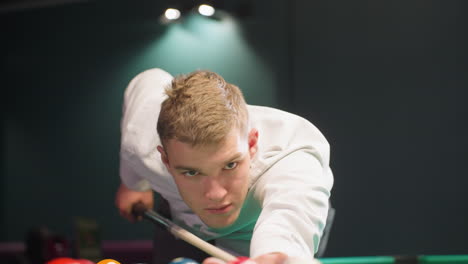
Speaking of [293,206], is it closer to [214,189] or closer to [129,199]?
[214,189]

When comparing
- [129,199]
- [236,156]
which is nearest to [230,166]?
[236,156]

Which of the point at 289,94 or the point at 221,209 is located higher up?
the point at 221,209

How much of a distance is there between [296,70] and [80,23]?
2.10 meters

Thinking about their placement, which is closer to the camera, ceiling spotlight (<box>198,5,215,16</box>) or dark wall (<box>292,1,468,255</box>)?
dark wall (<box>292,1,468,255</box>)

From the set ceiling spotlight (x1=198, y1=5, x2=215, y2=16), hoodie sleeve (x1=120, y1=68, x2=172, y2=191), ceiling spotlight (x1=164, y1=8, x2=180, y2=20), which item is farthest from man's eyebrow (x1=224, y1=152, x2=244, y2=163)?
ceiling spotlight (x1=164, y1=8, x2=180, y2=20)

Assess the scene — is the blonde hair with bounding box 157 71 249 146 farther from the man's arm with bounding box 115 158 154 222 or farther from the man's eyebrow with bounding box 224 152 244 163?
the man's arm with bounding box 115 158 154 222

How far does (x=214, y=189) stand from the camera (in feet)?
5.38

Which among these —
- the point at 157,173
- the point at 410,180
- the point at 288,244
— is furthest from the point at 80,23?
the point at 288,244

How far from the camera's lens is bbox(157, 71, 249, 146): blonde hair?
162 centimetres

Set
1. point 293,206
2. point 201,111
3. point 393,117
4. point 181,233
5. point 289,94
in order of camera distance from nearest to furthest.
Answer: point 293,206 → point 201,111 → point 181,233 → point 393,117 → point 289,94

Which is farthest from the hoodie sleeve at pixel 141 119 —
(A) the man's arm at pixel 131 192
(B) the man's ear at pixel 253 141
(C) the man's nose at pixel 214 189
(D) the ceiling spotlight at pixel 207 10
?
(D) the ceiling spotlight at pixel 207 10

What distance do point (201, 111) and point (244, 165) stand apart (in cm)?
20

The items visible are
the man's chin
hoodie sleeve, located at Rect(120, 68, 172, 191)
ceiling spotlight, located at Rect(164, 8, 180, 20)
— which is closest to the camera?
the man's chin

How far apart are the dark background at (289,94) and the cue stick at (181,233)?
2123mm
